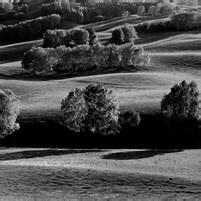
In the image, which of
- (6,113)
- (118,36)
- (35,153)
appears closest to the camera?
(35,153)

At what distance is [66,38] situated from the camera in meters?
160

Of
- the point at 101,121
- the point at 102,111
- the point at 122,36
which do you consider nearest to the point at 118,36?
the point at 122,36

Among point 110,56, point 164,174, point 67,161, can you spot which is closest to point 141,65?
point 110,56

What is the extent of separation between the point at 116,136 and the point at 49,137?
1114 cm

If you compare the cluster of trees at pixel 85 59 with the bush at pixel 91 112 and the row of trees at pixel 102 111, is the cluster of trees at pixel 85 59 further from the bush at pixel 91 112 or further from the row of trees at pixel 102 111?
the bush at pixel 91 112

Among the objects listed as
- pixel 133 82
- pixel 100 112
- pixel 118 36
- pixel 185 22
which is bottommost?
pixel 100 112

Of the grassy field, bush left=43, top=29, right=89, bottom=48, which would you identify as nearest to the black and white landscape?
the grassy field

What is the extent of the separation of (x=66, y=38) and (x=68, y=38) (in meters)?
0.74

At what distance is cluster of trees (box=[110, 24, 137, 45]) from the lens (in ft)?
522

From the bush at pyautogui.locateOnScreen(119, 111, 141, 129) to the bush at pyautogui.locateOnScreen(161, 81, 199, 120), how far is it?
16.4 feet

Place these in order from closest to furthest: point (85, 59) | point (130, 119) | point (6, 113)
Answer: point (6, 113)
point (130, 119)
point (85, 59)

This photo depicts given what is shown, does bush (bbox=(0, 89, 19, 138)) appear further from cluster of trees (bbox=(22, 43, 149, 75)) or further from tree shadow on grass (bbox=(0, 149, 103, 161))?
cluster of trees (bbox=(22, 43, 149, 75))

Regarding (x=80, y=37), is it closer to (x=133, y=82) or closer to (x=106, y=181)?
(x=133, y=82)

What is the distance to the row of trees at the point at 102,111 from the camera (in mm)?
73500
